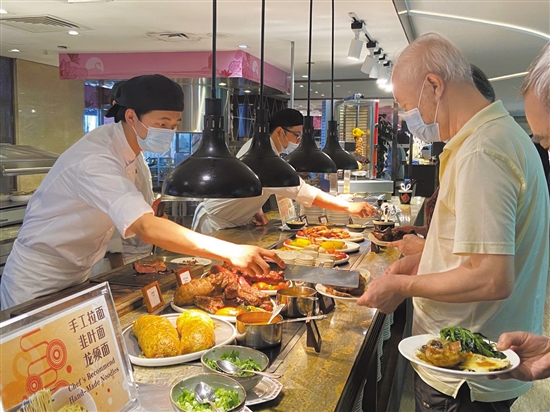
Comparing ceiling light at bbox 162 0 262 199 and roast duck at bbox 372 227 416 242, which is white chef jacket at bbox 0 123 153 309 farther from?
roast duck at bbox 372 227 416 242

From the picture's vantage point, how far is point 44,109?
940 cm

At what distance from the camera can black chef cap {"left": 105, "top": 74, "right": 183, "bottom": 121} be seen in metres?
2.49

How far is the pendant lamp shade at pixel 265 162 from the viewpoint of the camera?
246 cm

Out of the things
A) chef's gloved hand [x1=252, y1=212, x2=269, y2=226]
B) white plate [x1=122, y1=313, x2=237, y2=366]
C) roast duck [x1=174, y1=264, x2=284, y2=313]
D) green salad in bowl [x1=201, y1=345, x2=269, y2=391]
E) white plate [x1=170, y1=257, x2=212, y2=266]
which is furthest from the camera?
chef's gloved hand [x1=252, y1=212, x2=269, y2=226]

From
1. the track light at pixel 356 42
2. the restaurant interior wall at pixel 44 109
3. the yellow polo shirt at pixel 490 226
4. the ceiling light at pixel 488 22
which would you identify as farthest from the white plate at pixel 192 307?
the restaurant interior wall at pixel 44 109

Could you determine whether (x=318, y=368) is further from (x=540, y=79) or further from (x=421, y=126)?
(x=540, y=79)

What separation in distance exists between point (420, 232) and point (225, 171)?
1.92 meters

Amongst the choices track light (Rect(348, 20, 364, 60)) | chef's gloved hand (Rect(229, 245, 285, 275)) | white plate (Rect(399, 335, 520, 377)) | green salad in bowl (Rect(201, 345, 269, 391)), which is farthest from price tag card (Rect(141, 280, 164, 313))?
track light (Rect(348, 20, 364, 60))

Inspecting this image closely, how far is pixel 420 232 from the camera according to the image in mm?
3447

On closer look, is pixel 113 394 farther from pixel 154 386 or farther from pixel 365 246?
pixel 365 246

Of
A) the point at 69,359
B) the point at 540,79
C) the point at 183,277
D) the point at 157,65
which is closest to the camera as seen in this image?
the point at 69,359

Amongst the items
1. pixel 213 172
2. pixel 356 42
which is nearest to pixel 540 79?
pixel 213 172

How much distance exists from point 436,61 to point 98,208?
5.44 feet

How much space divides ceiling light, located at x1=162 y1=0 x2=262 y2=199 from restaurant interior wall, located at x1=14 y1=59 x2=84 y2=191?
24.8 feet
